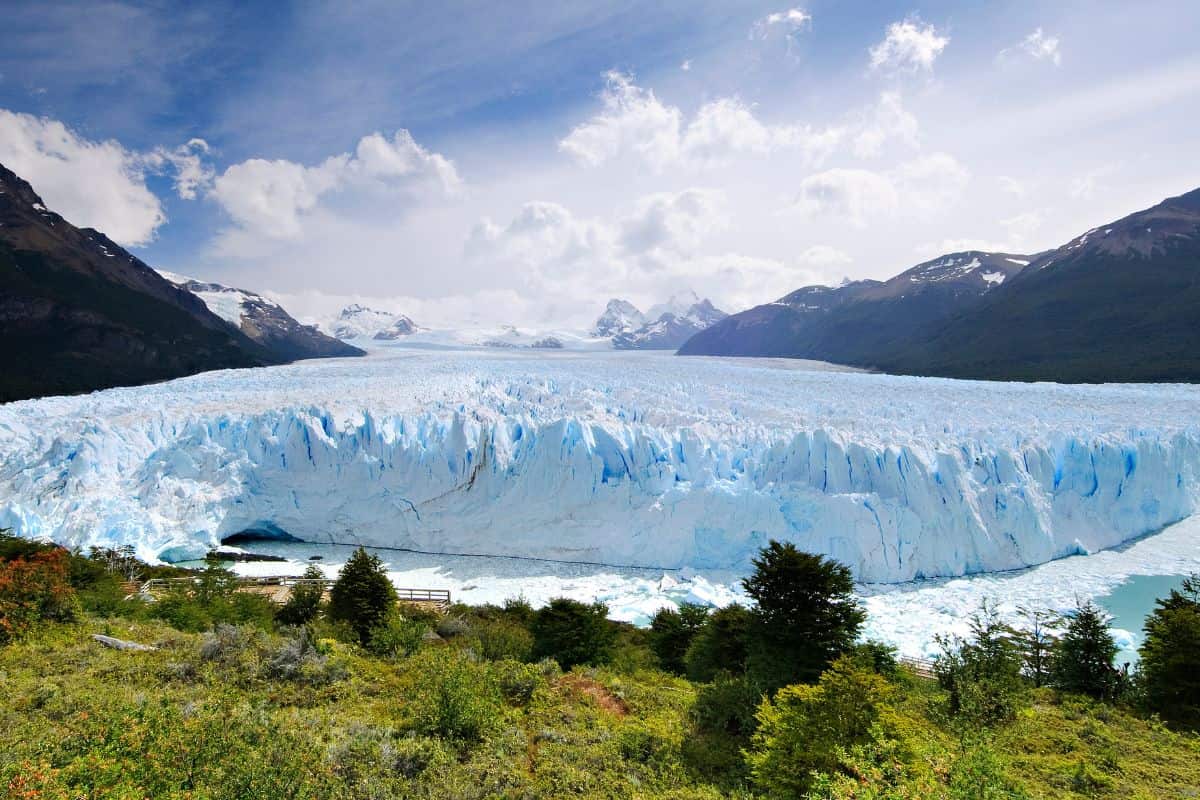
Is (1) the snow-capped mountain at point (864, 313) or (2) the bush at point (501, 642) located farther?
(1) the snow-capped mountain at point (864, 313)

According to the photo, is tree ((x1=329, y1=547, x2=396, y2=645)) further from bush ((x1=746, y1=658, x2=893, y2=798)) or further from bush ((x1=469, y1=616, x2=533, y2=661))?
bush ((x1=746, y1=658, x2=893, y2=798))

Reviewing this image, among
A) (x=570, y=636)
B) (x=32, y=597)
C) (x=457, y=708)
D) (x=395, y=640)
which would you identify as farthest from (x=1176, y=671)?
(x=32, y=597)

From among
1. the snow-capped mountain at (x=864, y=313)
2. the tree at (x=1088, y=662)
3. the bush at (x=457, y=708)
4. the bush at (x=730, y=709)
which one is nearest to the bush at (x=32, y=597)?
the bush at (x=457, y=708)

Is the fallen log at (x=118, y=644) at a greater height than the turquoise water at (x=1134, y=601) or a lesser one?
greater

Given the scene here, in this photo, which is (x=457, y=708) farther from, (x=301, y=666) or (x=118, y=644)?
(x=118, y=644)

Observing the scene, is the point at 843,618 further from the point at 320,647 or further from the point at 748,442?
the point at 748,442

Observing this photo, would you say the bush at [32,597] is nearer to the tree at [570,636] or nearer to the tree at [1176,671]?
the tree at [570,636]

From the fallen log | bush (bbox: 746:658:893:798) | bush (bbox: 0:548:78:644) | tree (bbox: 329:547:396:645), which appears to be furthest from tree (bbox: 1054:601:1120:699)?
bush (bbox: 0:548:78:644)
